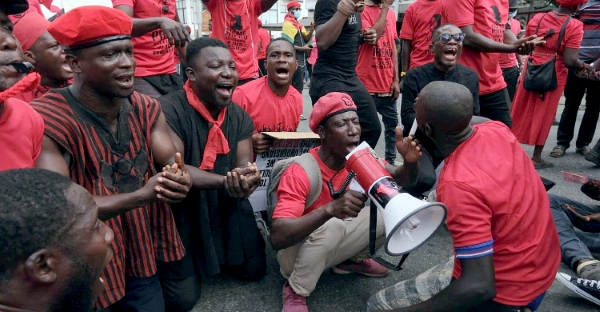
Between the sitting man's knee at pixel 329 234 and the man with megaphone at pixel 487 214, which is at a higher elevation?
the man with megaphone at pixel 487 214

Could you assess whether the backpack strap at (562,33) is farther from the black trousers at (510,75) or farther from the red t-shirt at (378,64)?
the red t-shirt at (378,64)

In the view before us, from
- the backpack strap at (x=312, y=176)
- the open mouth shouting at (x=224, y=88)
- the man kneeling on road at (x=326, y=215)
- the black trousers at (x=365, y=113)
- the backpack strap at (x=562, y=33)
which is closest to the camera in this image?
the man kneeling on road at (x=326, y=215)

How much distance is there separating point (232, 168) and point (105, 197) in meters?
1.06

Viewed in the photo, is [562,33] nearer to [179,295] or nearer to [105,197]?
[179,295]

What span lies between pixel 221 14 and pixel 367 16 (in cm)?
141

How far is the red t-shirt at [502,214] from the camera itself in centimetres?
187

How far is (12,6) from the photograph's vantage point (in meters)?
2.24

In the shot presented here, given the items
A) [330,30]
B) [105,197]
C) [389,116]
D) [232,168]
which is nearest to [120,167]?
[105,197]

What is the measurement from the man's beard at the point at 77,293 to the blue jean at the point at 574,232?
2823 mm

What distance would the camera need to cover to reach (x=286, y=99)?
151 inches

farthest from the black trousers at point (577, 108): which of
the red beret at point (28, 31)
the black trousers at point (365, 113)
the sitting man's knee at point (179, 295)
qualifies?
the red beret at point (28, 31)

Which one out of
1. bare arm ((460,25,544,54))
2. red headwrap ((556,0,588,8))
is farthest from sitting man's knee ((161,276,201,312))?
→ red headwrap ((556,0,588,8))

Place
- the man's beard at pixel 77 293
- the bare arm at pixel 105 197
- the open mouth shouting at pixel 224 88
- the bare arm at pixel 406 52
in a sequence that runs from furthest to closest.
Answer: the bare arm at pixel 406 52, the open mouth shouting at pixel 224 88, the bare arm at pixel 105 197, the man's beard at pixel 77 293

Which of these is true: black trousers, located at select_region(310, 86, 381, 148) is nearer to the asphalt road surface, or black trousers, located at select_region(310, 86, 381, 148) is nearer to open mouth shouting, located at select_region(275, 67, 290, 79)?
open mouth shouting, located at select_region(275, 67, 290, 79)
